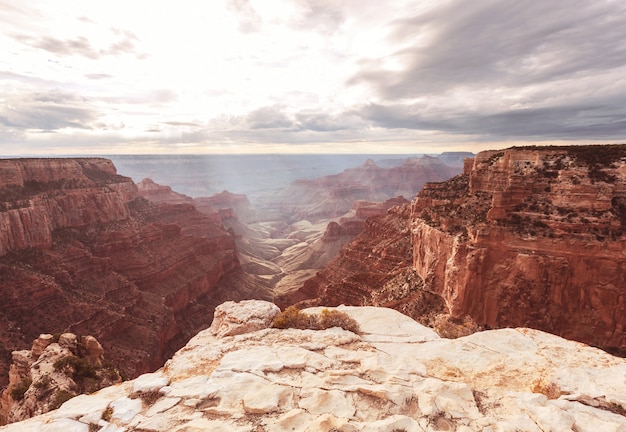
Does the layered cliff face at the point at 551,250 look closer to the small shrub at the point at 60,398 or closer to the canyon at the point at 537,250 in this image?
the canyon at the point at 537,250

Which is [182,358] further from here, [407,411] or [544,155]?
[544,155]

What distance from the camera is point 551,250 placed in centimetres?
2114

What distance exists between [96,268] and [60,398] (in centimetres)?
3707

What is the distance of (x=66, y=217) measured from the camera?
51375 mm

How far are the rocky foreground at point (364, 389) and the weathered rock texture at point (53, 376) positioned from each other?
→ 1157 centimetres

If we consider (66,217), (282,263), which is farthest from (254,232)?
(66,217)

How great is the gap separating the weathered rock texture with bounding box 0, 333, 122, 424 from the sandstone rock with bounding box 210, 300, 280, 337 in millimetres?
9972

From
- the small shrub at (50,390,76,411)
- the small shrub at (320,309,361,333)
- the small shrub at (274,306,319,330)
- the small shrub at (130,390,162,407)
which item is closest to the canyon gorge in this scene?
the small shrub at (320,309,361,333)

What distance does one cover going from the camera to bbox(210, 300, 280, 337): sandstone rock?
10141 millimetres

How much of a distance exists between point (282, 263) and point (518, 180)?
86.7m

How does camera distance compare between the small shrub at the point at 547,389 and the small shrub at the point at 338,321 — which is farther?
the small shrub at the point at 338,321

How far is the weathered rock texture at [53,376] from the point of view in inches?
614

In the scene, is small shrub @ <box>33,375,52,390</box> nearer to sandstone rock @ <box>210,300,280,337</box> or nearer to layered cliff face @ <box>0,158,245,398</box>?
sandstone rock @ <box>210,300,280,337</box>

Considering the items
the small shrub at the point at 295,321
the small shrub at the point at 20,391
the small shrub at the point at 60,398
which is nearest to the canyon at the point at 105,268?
the small shrub at the point at 20,391
